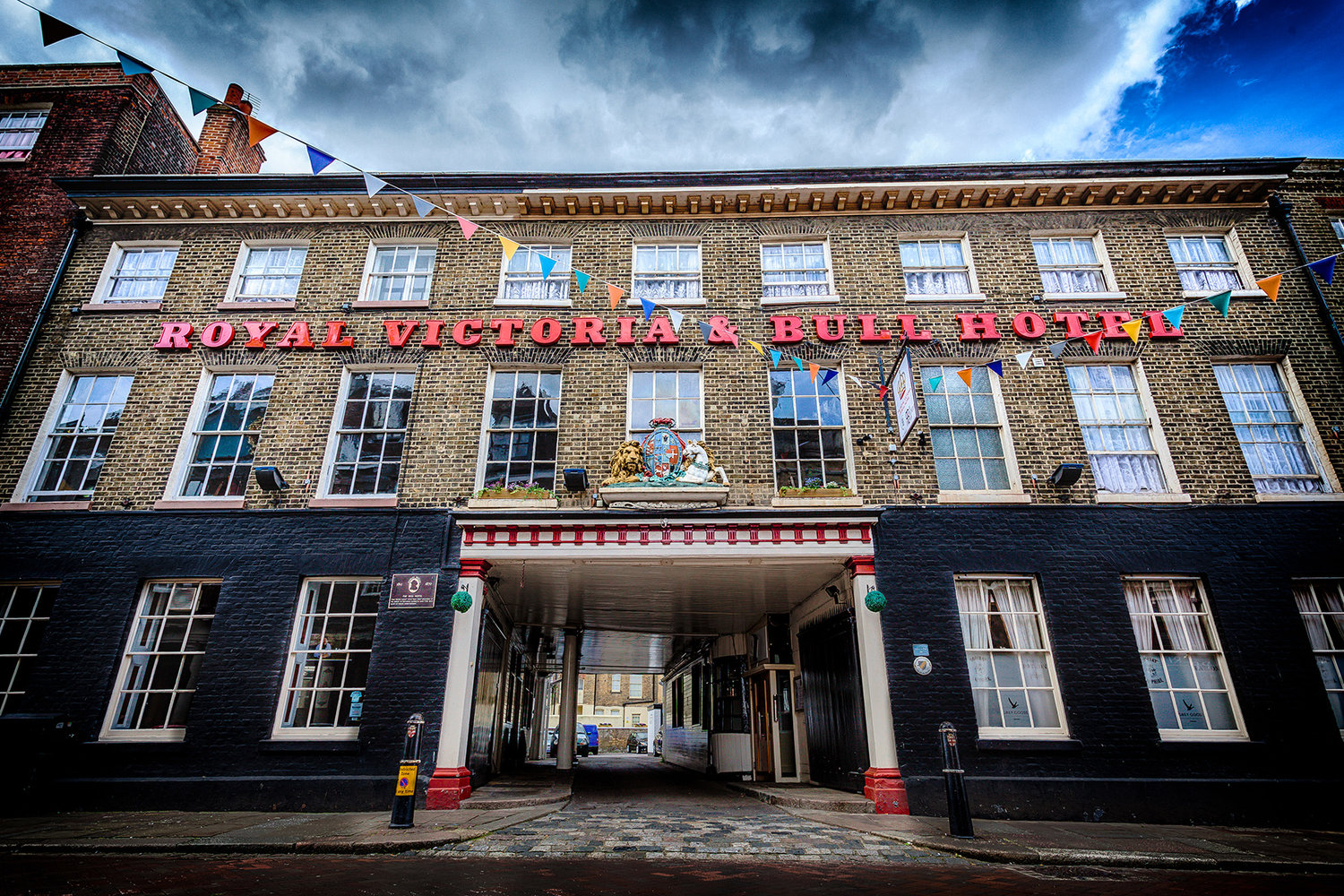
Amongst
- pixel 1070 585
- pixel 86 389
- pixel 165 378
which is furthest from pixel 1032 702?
pixel 86 389

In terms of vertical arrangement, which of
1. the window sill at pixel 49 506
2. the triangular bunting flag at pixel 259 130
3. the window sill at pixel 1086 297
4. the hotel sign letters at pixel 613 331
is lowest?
the window sill at pixel 49 506

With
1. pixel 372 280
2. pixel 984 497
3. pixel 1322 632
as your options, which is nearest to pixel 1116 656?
pixel 984 497

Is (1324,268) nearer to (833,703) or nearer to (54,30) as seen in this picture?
(833,703)

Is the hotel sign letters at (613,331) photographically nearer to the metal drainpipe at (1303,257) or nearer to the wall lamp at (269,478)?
the wall lamp at (269,478)

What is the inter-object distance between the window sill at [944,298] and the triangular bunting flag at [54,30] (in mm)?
11956

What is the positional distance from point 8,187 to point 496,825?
613 inches

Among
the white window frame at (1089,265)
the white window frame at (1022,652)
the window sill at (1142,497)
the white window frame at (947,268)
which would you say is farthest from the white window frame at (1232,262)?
the white window frame at (1022,652)

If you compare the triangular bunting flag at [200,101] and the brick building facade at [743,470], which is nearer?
the triangular bunting flag at [200,101]

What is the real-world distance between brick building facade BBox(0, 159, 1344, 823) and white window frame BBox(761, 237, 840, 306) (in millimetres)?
70

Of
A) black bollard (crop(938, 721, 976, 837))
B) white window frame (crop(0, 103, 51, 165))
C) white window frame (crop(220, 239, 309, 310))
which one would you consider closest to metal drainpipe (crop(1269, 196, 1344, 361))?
black bollard (crop(938, 721, 976, 837))

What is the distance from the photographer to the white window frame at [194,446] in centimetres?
1027

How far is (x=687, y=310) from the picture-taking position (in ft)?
37.9

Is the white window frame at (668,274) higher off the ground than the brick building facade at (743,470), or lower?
higher

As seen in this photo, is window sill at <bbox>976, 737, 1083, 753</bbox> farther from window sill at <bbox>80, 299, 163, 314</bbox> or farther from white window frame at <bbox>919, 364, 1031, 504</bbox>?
window sill at <bbox>80, 299, 163, 314</bbox>
